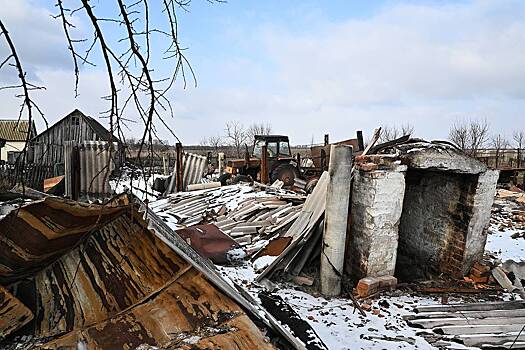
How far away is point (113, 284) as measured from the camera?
283 centimetres

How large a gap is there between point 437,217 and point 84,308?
528cm

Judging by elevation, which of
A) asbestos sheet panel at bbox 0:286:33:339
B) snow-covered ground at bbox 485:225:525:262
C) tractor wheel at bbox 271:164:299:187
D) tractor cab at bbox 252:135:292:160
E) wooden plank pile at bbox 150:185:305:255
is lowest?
snow-covered ground at bbox 485:225:525:262

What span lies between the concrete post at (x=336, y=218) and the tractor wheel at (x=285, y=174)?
8.66 meters

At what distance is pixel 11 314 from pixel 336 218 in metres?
3.87

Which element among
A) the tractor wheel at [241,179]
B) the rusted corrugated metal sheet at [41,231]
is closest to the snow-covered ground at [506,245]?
the rusted corrugated metal sheet at [41,231]

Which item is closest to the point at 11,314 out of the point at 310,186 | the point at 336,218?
the point at 336,218

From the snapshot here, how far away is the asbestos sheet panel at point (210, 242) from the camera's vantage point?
6.63 metres

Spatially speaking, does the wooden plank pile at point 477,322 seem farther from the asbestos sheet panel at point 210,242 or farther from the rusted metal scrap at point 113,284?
the asbestos sheet panel at point 210,242

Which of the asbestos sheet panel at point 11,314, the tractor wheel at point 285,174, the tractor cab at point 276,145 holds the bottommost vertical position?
the asbestos sheet panel at point 11,314

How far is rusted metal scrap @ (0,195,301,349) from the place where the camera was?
2262 millimetres

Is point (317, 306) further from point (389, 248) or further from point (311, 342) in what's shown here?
point (311, 342)

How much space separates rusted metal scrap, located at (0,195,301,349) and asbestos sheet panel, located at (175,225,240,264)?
3.71 metres

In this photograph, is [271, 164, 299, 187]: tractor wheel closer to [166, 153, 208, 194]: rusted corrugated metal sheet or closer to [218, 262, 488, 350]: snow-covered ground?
[166, 153, 208, 194]: rusted corrugated metal sheet

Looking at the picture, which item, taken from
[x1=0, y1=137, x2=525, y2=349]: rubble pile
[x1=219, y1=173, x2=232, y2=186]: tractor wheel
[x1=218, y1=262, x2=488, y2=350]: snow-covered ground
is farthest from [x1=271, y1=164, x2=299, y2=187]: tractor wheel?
[x1=218, y1=262, x2=488, y2=350]: snow-covered ground
